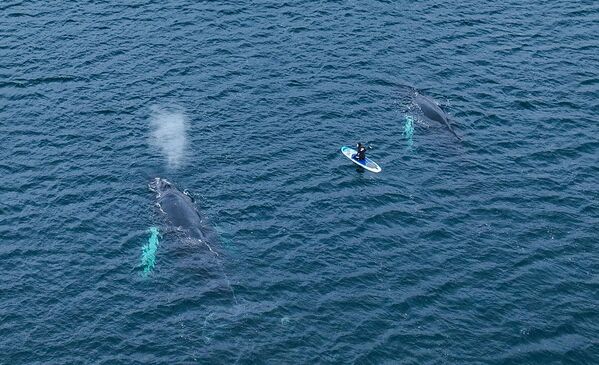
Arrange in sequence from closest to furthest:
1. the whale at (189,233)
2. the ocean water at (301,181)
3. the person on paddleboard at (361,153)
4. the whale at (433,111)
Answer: the ocean water at (301,181), the whale at (189,233), the person on paddleboard at (361,153), the whale at (433,111)

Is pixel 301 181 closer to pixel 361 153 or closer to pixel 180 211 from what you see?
pixel 361 153

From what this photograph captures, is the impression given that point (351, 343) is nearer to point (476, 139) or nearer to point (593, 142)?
point (476, 139)

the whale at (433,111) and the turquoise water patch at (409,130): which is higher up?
the whale at (433,111)

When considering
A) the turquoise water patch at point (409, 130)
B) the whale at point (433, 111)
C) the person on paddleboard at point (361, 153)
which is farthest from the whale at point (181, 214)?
the whale at point (433, 111)

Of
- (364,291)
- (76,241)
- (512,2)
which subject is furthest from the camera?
(512,2)

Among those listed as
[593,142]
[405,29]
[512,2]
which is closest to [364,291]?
[593,142]

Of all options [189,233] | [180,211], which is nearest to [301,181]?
[180,211]

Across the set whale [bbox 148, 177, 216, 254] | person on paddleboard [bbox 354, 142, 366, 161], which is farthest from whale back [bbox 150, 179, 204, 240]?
person on paddleboard [bbox 354, 142, 366, 161]

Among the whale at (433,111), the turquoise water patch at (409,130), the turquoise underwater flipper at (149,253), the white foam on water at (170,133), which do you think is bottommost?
the turquoise water patch at (409,130)

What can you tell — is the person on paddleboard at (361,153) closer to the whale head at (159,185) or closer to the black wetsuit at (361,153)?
the black wetsuit at (361,153)
